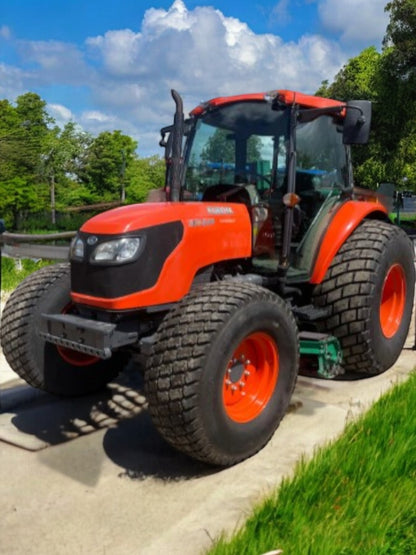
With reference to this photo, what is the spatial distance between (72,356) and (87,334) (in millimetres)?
1101

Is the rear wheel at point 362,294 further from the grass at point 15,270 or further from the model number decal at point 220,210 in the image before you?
the grass at point 15,270

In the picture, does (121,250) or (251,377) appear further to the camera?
(251,377)

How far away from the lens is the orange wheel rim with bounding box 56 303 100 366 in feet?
14.0

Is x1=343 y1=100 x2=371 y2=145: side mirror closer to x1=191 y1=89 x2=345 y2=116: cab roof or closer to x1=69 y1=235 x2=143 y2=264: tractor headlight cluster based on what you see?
x1=191 y1=89 x2=345 y2=116: cab roof

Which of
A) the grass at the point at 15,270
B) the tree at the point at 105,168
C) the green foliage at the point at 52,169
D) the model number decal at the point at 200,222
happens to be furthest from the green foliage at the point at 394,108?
the tree at the point at 105,168

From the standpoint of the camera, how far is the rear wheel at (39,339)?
161 inches

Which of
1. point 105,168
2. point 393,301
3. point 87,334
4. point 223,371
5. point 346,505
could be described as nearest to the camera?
point 346,505

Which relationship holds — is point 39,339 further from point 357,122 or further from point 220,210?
point 357,122

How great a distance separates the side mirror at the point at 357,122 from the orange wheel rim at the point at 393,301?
1.37 metres

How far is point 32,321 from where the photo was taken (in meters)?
4.07

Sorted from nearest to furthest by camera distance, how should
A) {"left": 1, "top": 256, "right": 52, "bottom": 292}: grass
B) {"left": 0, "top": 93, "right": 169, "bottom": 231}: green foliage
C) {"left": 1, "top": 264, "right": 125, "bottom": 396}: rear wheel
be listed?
{"left": 1, "top": 264, "right": 125, "bottom": 396}: rear wheel, {"left": 1, "top": 256, "right": 52, "bottom": 292}: grass, {"left": 0, "top": 93, "right": 169, "bottom": 231}: green foliage

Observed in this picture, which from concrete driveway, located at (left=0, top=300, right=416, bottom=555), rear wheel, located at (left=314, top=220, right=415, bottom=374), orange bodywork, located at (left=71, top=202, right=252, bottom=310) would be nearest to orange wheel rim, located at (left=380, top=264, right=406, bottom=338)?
rear wheel, located at (left=314, top=220, right=415, bottom=374)

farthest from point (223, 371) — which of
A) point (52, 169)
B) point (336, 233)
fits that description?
point (52, 169)

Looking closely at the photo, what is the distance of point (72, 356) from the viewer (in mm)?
4453
